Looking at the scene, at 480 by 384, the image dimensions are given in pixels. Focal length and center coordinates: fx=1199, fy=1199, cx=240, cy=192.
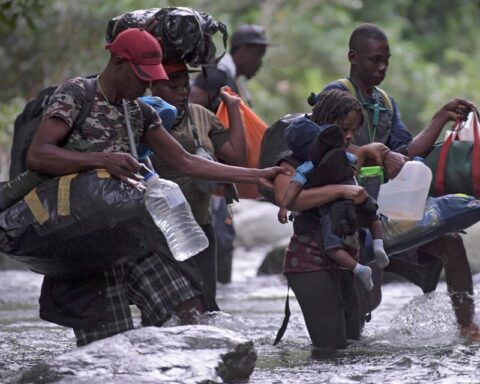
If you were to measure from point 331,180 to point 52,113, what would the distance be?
1.50m

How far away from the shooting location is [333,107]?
20.7 feet

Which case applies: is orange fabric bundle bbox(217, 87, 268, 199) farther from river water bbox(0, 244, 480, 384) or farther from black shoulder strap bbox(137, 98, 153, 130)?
black shoulder strap bbox(137, 98, 153, 130)

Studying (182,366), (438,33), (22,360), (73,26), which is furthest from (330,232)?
(438,33)

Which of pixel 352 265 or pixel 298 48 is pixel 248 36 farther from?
pixel 298 48

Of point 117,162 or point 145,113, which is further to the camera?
point 145,113

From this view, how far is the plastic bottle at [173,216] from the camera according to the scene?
18.9 feet

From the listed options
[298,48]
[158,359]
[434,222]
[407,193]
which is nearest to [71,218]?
[158,359]

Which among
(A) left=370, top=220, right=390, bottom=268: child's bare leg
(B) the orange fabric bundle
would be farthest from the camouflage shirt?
(B) the orange fabric bundle

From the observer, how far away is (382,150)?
6.59 m

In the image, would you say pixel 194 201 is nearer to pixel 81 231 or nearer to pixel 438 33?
pixel 81 231

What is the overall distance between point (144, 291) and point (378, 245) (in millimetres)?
1266

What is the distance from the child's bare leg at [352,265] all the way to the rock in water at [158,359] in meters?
0.74

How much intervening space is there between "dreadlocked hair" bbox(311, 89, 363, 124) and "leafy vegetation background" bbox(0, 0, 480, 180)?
8.79 m

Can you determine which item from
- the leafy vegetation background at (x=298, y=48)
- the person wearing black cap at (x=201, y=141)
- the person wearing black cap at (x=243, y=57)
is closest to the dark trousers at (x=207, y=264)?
the person wearing black cap at (x=201, y=141)
